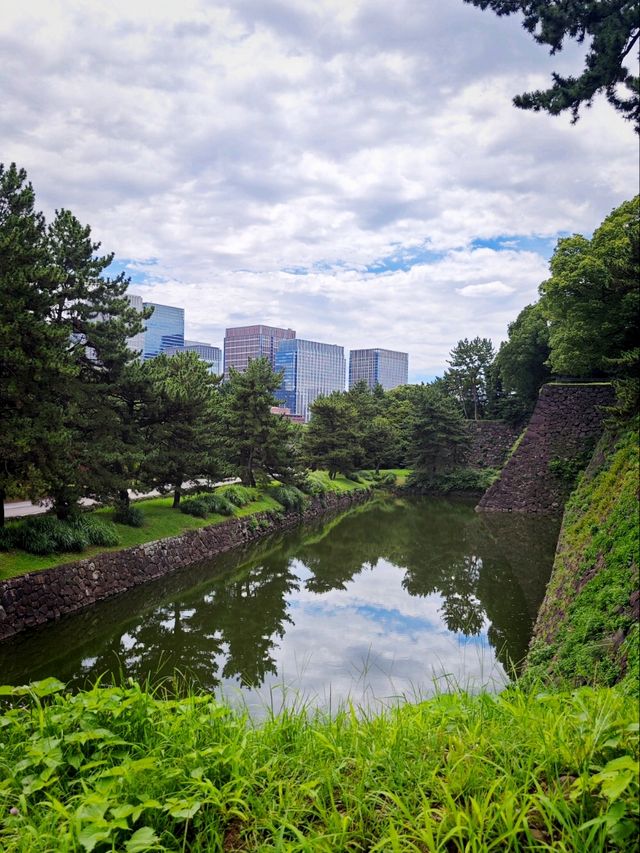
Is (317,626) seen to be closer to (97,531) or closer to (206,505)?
(97,531)

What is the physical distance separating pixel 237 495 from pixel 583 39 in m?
16.0

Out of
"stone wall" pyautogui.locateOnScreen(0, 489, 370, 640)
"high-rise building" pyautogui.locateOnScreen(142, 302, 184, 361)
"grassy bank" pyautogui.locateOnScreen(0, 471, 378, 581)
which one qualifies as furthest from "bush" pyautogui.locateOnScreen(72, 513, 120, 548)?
"high-rise building" pyautogui.locateOnScreen(142, 302, 184, 361)

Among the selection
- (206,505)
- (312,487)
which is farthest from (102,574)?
(312,487)

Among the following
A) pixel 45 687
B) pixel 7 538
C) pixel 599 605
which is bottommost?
pixel 7 538

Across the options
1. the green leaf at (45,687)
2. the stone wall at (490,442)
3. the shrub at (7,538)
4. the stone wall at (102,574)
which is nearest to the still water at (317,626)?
the stone wall at (102,574)

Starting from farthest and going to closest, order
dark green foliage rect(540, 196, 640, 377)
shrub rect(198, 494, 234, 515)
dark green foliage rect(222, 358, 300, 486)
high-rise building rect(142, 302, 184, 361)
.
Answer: high-rise building rect(142, 302, 184, 361) < dark green foliage rect(222, 358, 300, 486) < shrub rect(198, 494, 234, 515) < dark green foliage rect(540, 196, 640, 377)

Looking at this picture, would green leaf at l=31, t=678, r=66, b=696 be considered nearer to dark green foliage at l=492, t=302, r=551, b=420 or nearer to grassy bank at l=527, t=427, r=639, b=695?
grassy bank at l=527, t=427, r=639, b=695

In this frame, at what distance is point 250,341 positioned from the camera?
427 ft

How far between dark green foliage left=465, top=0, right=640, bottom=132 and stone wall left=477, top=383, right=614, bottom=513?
18659 millimetres

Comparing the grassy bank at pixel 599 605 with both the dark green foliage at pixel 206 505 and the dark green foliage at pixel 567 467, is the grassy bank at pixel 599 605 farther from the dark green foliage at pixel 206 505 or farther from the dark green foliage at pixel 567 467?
the dark green foliage at pixel 567 467

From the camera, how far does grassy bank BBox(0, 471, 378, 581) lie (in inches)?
391

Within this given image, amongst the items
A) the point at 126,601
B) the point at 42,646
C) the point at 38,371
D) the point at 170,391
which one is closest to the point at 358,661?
the point at 42,646

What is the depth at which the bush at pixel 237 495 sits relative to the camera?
19.1 metres

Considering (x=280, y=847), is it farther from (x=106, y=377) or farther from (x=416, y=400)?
(x=416, y=400)
